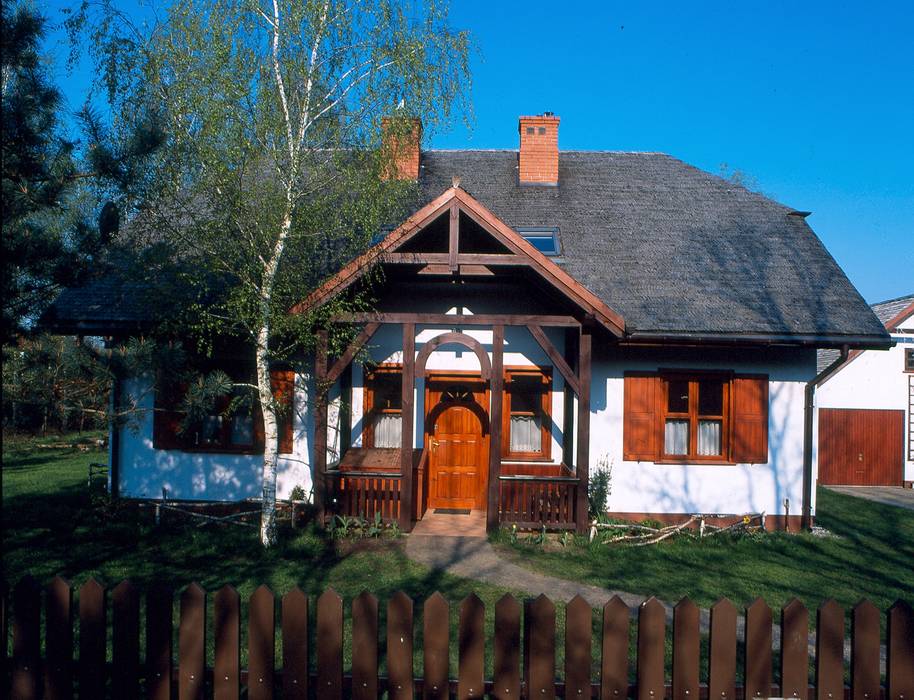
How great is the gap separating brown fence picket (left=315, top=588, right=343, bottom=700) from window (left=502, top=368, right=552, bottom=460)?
25.4ft

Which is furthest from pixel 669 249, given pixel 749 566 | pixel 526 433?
pixel 749 566

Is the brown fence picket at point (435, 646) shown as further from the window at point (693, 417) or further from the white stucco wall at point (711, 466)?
the window at point (693, 417)

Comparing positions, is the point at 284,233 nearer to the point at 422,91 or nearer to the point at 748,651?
the point at 422,91

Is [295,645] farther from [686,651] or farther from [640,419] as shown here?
[640,419]

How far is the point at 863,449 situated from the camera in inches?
744

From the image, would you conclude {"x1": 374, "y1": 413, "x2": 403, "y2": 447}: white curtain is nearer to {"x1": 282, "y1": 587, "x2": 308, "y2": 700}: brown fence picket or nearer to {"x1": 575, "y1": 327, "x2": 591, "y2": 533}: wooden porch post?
{"x1": 575, "y1": 327, "x2": 591, "y2": 533}: wooden porch post

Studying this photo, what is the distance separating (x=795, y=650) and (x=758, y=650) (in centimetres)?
18

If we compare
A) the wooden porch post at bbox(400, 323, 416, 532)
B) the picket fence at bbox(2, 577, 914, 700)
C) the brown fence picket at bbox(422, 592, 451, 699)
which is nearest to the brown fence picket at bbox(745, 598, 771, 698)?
the picket fence at bbox(2, 577, 914, 700)

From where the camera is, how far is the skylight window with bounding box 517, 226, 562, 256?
1180 centimetres

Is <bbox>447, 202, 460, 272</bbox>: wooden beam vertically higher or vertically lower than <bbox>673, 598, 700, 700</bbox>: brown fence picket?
higher

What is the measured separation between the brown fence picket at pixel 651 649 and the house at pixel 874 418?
59.7ft

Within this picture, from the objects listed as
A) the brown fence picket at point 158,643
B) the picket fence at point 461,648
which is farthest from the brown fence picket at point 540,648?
the brown fence picket at point 158,643

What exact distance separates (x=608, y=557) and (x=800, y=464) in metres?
4.33

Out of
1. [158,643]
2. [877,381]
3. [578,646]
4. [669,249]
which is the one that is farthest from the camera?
[877,381]
